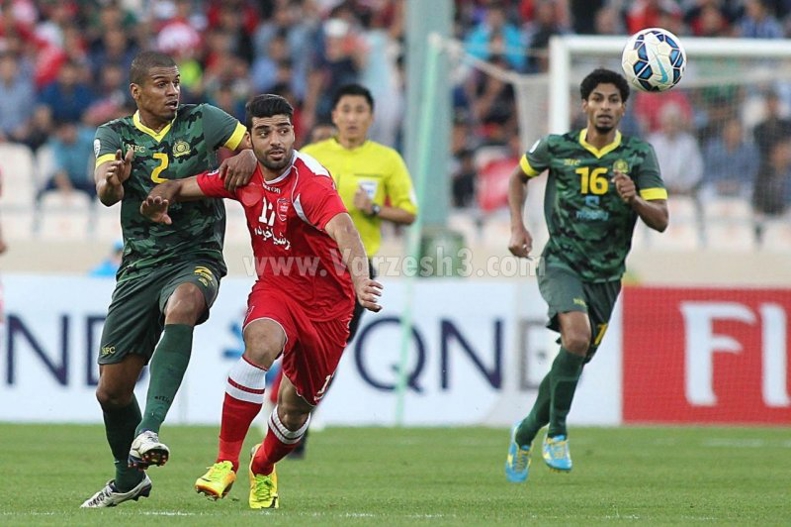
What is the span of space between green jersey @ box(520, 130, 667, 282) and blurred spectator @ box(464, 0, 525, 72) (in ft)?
27.0

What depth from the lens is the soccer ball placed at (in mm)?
9562

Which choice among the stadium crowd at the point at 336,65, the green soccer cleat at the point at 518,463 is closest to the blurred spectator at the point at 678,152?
the stadium crowd at the point at 336,65

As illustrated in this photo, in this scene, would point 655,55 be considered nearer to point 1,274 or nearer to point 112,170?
point 112,170

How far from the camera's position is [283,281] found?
300 inches

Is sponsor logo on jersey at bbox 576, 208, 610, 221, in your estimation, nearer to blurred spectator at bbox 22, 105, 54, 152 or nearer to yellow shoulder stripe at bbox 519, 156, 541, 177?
yellow shoulder stripe at bbox 519, 156, 541, 177

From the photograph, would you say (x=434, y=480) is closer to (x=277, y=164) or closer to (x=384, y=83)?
(x=277, y=164)

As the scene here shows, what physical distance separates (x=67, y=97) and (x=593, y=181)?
10164 millimetres

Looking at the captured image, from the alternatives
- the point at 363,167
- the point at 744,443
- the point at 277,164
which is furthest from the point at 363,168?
the point at 744,443

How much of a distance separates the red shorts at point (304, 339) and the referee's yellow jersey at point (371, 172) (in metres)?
3.50

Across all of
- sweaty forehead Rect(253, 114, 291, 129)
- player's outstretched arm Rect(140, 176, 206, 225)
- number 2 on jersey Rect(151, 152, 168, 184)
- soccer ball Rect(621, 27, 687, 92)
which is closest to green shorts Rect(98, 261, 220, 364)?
player's outstretched arm Rect(140, 176, 206, 225)

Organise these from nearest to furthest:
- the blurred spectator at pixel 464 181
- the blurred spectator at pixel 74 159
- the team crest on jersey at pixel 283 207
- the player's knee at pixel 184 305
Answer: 1. the player's knee at pixel 184 305
2. the team crest on jersey at pixel 283 207
3. the blurred spectator at pixel 74 159
4. the blurred spectator at pixel 464 181

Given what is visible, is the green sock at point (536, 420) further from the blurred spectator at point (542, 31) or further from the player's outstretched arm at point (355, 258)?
the blurred spectator at point (542, 31)

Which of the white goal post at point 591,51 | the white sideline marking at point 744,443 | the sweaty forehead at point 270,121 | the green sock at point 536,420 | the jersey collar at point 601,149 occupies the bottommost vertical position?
the white sideline marking at point 744,443

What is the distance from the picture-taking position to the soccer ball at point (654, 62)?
956 cm
